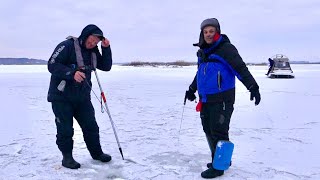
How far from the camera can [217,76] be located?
407 centimetres

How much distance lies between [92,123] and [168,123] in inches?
110

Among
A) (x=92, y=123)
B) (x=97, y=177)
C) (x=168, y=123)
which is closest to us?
(x=97, y=177)

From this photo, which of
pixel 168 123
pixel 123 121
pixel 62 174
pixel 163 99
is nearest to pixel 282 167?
pixel 62 174

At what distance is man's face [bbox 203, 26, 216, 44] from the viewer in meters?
4.10

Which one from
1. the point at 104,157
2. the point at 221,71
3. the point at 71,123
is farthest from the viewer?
the point at 104,157

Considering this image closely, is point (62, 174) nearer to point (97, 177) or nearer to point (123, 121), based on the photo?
point (97, 177)

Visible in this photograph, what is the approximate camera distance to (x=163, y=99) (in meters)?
11.4

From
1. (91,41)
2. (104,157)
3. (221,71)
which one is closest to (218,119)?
(221,71)

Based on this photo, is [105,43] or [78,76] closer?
[78,76]

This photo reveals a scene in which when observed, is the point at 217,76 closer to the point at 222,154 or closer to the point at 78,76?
the point at 222,154

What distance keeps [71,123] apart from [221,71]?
75.6 inches

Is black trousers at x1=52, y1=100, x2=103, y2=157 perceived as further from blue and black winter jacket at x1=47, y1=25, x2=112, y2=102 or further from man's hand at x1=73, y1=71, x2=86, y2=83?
man's hand at x1=73, y1=71, x2=86, y2=83

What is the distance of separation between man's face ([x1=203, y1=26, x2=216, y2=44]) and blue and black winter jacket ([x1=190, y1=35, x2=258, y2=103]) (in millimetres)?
73

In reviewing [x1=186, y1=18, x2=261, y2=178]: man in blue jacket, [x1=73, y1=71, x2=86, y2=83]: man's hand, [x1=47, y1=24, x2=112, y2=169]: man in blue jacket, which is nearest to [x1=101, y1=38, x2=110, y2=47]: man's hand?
[x1=47, y1=24, x2=112, y2=169]: man in blue jacket
